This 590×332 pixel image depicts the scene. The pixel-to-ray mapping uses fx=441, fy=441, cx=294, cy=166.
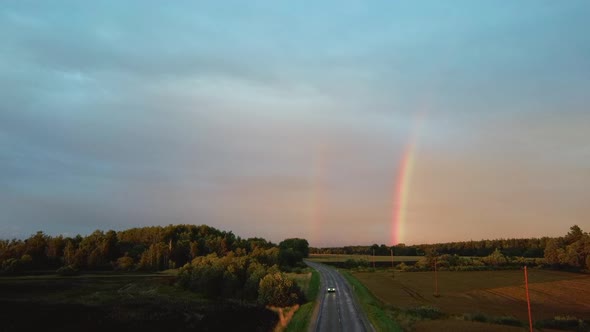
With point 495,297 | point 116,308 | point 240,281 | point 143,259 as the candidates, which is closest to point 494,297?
point 495,297

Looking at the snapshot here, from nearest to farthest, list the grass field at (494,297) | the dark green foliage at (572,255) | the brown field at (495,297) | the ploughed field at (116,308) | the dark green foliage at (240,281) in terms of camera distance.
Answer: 1. the ploughed field at (116,308)
2. the grass field at (494,297)
3. the brown field at (495,297)
4. the dark green foliage at (240,281)
5. the dark green foliage at (572,255)

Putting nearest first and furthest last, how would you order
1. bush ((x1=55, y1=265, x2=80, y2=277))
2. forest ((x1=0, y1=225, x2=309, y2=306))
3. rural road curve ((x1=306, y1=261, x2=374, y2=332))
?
rural road curve ((x1=306, y1=261, x2=374, y2=332))
forest ((x1=0, y1=225, x2=309, y2=306))
bush ((x1=55, y1=265, x2=80, y2=277))

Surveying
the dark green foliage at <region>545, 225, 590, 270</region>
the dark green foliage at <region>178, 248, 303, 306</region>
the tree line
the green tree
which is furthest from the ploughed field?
the dark green foliage at <region>545, 225, 590, 270</region>

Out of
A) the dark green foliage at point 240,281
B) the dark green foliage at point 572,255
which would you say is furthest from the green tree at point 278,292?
the dark green foliage at point 572,255

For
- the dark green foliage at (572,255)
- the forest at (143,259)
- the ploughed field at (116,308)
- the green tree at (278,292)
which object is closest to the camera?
the ploughed field at (116,308)

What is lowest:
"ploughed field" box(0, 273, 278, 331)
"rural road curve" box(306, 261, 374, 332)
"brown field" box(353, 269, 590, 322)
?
"ploughed field" box(0, 273, 278, 331)

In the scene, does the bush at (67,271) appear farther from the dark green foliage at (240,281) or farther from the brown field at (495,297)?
the brown field at (495,297)

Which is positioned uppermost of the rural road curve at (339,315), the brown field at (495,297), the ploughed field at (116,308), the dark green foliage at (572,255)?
the dark green foliage at (572,255)

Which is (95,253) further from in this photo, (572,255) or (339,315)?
(572,255)

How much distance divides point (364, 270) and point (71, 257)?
4742 inches

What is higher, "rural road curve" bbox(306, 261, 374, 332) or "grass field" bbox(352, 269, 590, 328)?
"rural road curve" bbox(306, 261, 374, 332)

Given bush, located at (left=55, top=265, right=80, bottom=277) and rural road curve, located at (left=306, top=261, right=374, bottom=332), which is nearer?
rural road curve, located at (left=306, top=261, right=374, bottom=332)

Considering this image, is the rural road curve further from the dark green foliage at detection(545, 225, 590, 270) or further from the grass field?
the dark green foliage at detection(545, 225, 590, 270)

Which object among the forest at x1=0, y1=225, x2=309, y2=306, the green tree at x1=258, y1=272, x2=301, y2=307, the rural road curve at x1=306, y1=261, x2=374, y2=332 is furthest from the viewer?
the forest at x1=0, y1=225, x2=309, y2=306
